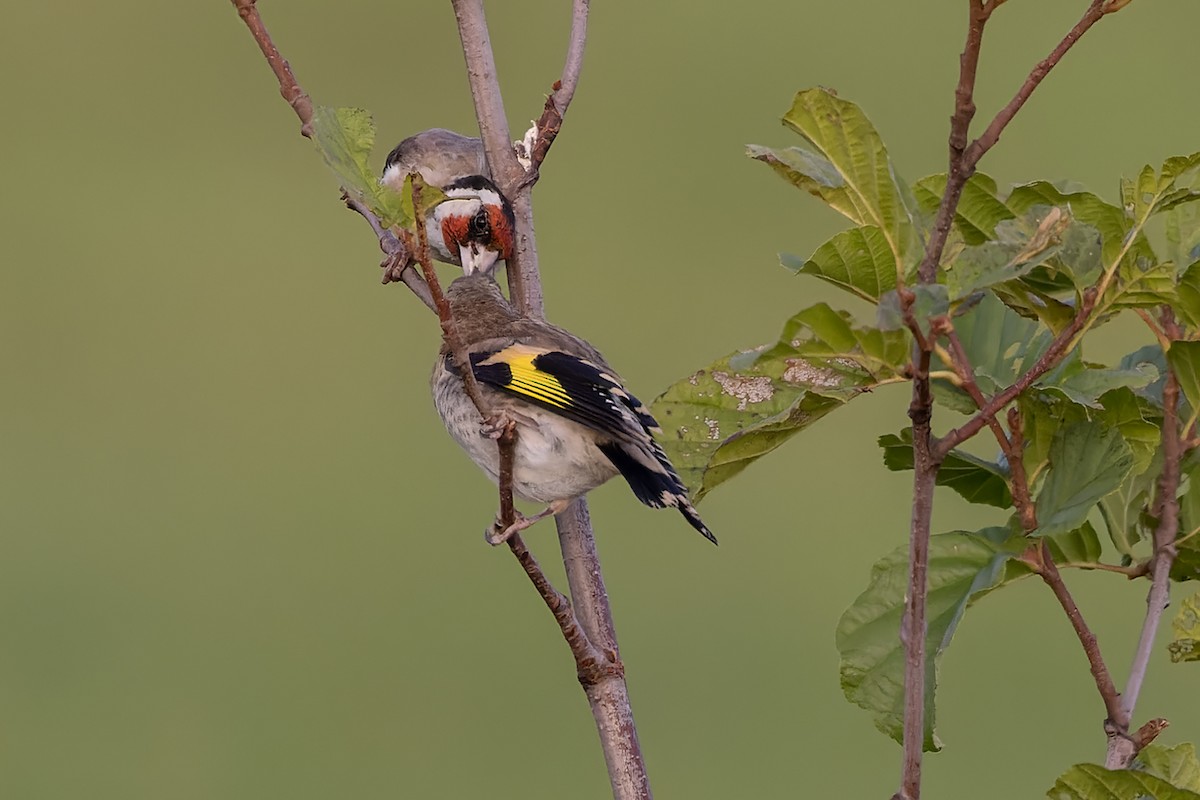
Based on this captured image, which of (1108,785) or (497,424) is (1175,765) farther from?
(497,424)

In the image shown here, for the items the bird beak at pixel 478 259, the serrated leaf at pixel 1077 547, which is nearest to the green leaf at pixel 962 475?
the serrated leaf at pixel 1077 547

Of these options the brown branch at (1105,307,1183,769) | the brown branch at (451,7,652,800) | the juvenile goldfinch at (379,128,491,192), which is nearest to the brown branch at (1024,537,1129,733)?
the brown branch at (1105,307,1183,769)

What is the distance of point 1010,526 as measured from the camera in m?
1.35

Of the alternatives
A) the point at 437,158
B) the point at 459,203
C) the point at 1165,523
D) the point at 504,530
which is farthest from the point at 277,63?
the point at 437,158

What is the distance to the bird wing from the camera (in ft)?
6.30

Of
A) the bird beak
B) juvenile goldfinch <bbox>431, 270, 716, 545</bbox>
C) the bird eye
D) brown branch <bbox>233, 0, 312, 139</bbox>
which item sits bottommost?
juvenile goldfinch <bbox>431, 270, 716, 545</bbox>

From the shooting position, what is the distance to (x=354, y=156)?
1.20 m

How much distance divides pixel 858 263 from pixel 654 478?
0.79 metres

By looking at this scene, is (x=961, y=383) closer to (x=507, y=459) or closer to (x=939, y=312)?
(x=939, y=312)

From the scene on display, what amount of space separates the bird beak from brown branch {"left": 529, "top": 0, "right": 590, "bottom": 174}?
0.60 meters

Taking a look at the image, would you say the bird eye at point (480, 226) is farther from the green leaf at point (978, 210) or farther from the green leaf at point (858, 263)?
the green leaf at point (858, 263)

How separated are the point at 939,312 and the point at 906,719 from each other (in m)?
0.29

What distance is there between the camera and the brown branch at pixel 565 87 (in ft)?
6.27

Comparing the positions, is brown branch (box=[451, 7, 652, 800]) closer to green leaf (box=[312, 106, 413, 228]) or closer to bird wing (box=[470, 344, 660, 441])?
bird wing (box=[470, 344, 660, 441])
